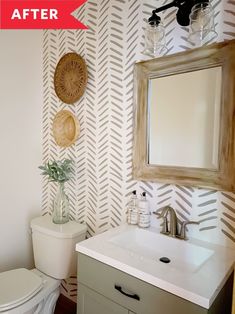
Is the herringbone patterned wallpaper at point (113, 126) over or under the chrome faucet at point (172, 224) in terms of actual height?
over

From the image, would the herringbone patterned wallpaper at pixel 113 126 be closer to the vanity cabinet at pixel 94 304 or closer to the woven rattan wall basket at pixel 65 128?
the woven rattan wall basket at pixel 65 128

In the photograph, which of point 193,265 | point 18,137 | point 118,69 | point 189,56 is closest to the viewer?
point 193,265

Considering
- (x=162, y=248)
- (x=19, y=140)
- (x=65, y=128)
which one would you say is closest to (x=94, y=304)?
(x=162, y=248)

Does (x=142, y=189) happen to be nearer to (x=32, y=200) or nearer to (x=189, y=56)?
(x=189, y=56)

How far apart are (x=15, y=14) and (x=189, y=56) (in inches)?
40.2

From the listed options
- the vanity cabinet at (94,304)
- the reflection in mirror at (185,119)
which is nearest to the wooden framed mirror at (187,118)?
the reflection in mirror at (185,119)

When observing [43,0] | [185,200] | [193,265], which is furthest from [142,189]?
[43,0]

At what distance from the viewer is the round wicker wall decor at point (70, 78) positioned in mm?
1715

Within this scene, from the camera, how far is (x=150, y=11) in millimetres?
1412

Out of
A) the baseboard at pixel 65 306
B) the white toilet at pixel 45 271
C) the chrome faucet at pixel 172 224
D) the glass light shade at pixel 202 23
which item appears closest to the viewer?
the glass light shade at pixel 202 23

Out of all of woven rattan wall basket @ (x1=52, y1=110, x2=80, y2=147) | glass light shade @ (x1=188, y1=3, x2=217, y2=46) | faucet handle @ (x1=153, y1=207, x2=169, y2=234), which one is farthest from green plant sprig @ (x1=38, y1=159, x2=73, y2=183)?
glass light shade @ (x1=188, y1=3, x2=217, y2=46)

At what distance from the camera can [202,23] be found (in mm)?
1157

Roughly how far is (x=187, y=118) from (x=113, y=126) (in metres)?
0.49

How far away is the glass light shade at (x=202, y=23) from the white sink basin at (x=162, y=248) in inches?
40.0
